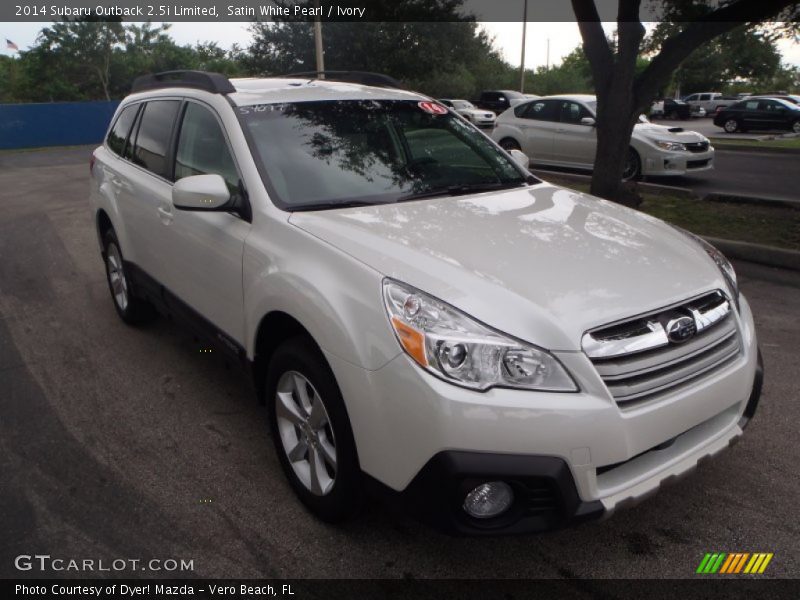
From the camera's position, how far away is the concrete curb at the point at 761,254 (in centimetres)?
623

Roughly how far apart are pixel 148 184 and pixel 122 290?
1296 mm

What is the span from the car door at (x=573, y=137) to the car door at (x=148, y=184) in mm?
9423

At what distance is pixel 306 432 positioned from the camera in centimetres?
271

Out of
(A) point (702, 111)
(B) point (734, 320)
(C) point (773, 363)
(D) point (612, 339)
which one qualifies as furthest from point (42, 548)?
(A) point (702, 111)

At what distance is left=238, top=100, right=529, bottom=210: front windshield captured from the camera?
3.15m

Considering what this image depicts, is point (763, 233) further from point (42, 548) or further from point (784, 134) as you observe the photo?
point (784, 134)

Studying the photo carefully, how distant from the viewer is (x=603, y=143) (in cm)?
845

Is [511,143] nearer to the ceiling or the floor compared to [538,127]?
nearer to the floor

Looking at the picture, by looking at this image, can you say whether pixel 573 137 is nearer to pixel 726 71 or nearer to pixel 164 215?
pixel 164 215

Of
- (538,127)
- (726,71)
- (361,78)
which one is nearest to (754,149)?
(538,127)

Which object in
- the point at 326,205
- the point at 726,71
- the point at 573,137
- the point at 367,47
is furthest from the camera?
the point at 726,71

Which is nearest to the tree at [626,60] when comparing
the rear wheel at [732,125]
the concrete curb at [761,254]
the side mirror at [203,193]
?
the concrete curb at [761,254]
